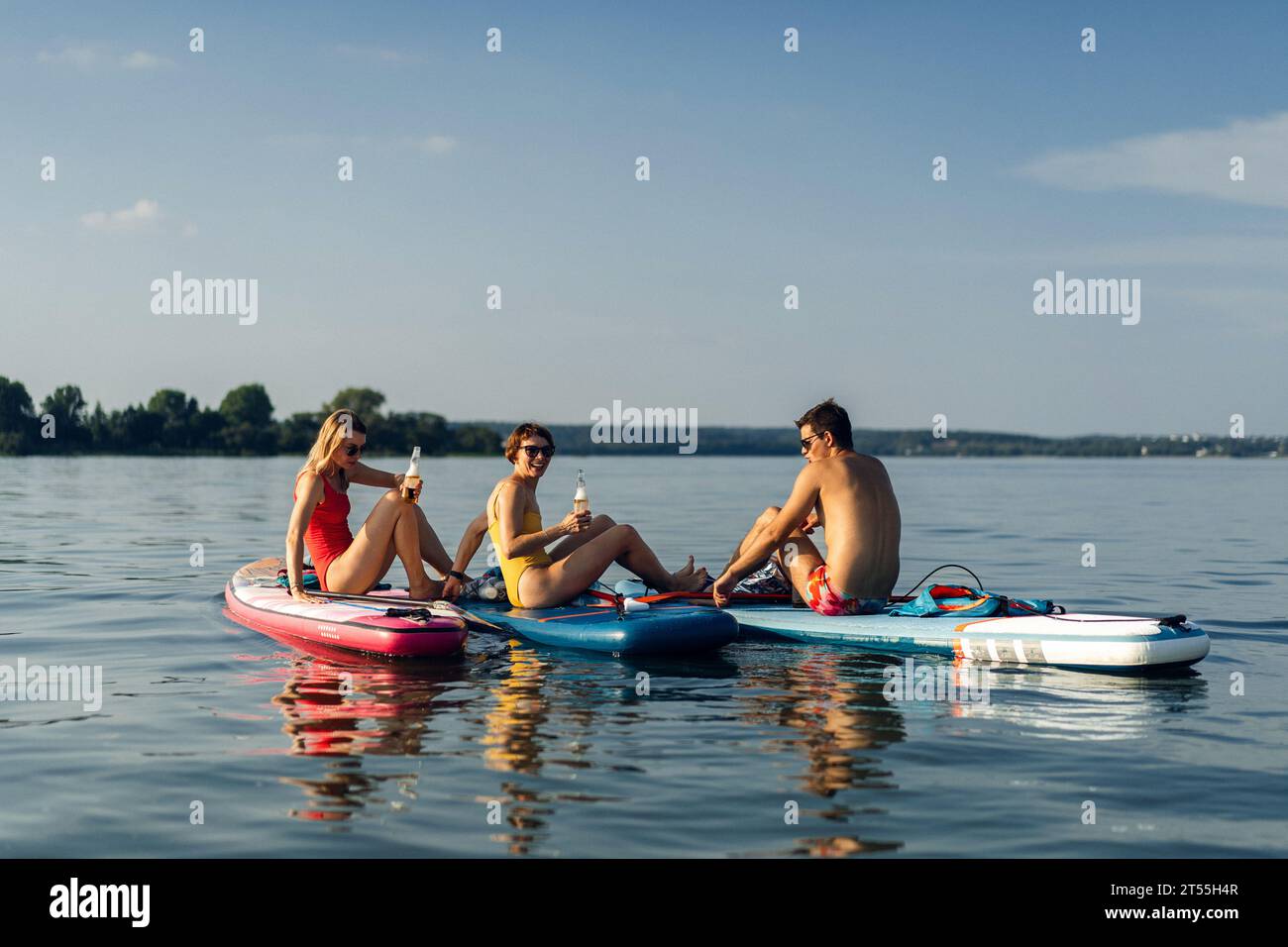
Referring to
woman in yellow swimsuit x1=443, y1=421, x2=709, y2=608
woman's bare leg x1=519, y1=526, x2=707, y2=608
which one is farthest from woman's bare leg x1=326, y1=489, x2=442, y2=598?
woman's bare leg x1=519, y1=526, x2=707, y2=608

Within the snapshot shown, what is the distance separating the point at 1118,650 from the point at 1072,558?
437 inches

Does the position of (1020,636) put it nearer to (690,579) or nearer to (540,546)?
(690,579)

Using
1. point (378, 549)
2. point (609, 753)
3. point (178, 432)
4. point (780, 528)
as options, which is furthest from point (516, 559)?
point (178, 432)

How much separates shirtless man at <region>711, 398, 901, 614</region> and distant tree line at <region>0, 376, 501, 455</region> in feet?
310

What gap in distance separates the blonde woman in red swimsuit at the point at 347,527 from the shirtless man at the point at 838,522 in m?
2.91

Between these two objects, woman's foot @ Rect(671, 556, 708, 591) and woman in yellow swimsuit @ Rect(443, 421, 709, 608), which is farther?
woman's foot @ Rect(671, 556, 708, 591)

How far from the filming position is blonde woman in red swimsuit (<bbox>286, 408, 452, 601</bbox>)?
10.4 metres

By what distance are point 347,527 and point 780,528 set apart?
4070mm

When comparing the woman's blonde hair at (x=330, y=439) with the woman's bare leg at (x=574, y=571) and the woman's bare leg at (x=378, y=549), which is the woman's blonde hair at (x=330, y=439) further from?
the woman's bare leg at (x=574, y=571)

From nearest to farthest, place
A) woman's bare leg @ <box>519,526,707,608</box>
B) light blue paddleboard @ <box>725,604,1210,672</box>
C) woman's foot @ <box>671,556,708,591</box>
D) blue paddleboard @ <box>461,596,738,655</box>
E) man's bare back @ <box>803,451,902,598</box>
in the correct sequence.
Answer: light blue paddleboard @ <box>725,604,1210,672</box>
blue paddleboard @ <box>461,596,738,655</box>
man's bare back @ <box>803,451,902,598</box>
woman's bare leg @ <box>519,526,707,608</box>
woman's foot @ <box>671,556,708,591</box>

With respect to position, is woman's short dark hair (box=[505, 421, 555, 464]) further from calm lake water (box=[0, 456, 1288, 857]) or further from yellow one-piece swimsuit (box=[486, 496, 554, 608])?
calm lake water (box=[0, 456, 1288, 857])

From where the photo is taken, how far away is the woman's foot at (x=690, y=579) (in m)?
11.5

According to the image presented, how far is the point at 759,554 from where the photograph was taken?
10664 mm
